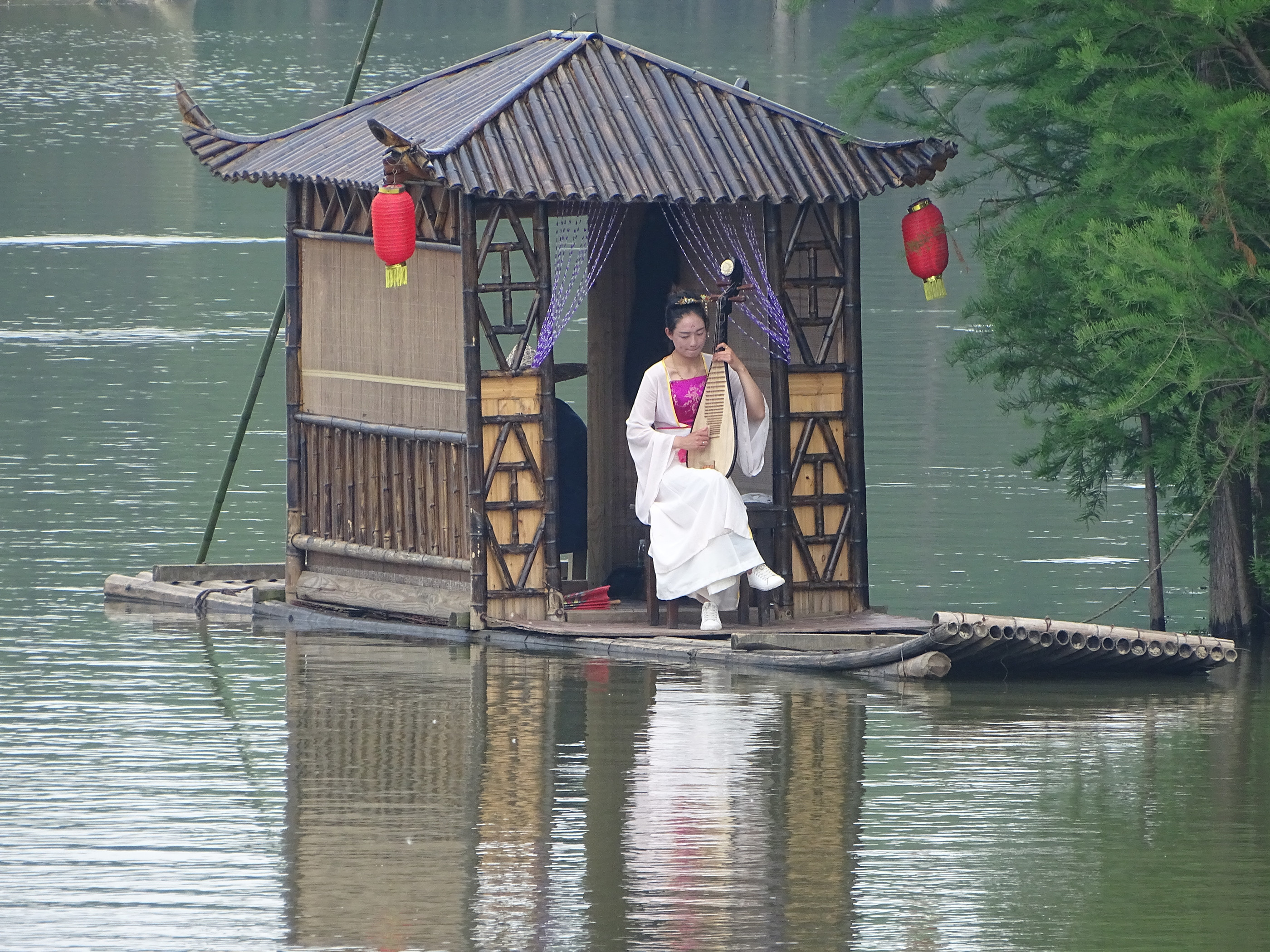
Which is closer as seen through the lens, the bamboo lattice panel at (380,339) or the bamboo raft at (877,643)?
the bamboo raft at (877,643)

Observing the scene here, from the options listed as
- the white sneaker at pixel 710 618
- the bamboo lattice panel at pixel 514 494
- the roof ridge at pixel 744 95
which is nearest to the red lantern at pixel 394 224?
the bamboo lattice panel at pixel 514 494

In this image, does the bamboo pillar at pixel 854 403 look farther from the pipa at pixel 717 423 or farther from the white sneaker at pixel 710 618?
the white sneaker at pixel 710 618

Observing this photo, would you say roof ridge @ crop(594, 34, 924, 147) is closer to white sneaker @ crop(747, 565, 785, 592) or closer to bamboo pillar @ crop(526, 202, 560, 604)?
bamboo pillar @ crop(526, 202, 560, 604)

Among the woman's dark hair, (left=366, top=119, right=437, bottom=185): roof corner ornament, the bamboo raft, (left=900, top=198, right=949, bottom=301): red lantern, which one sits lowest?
the bamboo raft

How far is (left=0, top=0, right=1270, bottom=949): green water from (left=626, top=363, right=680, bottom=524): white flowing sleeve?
3.54ft

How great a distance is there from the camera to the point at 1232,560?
13789 millimetres

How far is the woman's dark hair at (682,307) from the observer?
12961mm

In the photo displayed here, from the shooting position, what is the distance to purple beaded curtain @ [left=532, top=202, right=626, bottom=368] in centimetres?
1296

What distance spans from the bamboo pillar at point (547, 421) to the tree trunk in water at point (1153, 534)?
125 inches

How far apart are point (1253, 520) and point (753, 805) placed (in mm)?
5188

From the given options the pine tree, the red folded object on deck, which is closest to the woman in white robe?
the red folded object on deck

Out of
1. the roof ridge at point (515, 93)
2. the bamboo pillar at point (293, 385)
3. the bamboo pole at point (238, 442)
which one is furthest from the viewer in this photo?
the bamboo pole at point (238, 442)

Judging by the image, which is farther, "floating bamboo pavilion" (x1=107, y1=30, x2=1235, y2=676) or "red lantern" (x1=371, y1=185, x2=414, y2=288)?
"floating bamboo pavilion" (x1=107, y1=30, x2=1235, y2=676)

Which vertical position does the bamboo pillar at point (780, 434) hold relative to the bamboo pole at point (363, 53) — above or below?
below
